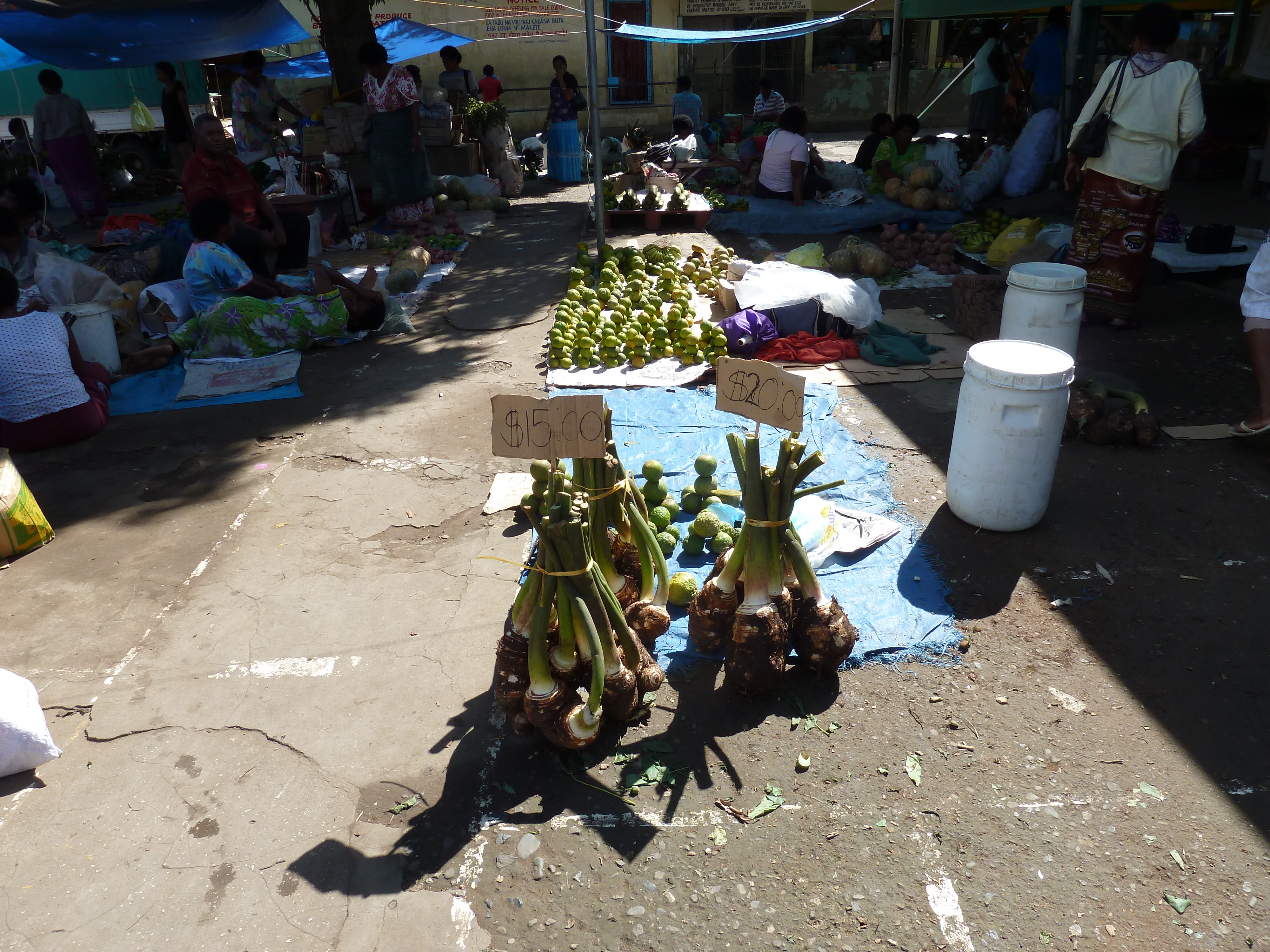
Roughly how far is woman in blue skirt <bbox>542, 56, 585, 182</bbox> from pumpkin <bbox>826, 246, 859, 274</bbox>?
7.21 m

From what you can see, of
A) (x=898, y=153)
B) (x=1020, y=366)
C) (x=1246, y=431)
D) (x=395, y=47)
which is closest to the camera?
(x=1020, y=366)

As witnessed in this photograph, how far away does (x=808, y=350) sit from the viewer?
616 centimetres

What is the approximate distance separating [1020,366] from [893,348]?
2445 millimetres

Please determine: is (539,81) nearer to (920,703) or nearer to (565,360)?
(565,360)

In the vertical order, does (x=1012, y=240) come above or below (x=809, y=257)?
above

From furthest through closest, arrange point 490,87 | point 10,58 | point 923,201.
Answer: point 490,87, point 10,58, point 923,201

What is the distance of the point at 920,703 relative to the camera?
3.04 metres

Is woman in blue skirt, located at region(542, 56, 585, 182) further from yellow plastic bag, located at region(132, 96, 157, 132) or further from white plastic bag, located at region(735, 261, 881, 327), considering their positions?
white plastic bag, located at region(735, 261, 881, 327)

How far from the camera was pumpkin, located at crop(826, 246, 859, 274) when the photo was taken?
8.19m

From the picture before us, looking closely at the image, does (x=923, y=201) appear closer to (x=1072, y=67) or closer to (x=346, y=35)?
(x=1072, y=67)

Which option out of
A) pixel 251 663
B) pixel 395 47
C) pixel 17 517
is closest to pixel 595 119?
pixel 17 517

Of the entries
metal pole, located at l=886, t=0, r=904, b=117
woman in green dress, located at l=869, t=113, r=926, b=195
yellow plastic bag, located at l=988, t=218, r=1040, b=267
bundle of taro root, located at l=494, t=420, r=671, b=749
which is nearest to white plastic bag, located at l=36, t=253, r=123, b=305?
bundle of taro root, located at l=494, t=420, r=671, b=749

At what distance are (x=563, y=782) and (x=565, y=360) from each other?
3.79 meters

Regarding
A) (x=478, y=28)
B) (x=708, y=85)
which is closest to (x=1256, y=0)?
(x=708, y=85)
